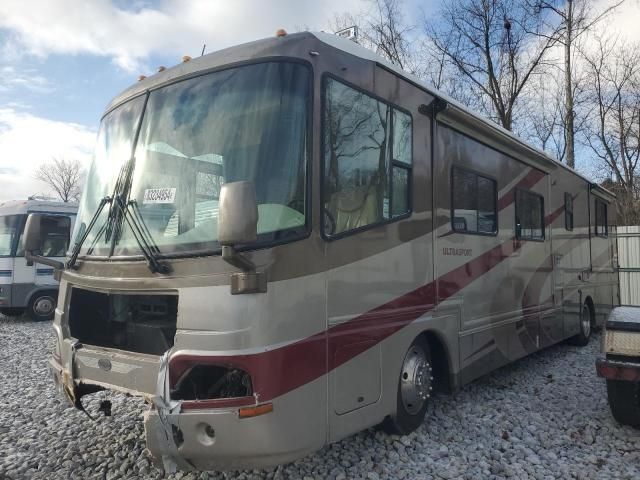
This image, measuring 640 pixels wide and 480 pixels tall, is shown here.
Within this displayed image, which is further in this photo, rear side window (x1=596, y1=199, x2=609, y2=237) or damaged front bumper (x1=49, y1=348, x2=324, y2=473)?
rear side window (x1=596, y1=199, x2=609, y2=237)

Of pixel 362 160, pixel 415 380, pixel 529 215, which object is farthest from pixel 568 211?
pixel 362 160

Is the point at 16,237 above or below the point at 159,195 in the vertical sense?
above

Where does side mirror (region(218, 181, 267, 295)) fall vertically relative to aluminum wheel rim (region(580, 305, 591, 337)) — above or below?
above

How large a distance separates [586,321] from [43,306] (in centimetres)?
1156

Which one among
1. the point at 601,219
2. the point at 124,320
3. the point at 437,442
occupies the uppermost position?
the point at 601,219

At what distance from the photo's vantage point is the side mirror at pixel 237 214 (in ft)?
8.86

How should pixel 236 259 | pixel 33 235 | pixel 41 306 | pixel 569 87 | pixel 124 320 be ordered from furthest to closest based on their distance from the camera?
pixel 569 87 < pixel 41 306 < pixel 33 235 < pixel 124 320 < pixel 236 259

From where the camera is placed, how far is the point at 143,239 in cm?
339

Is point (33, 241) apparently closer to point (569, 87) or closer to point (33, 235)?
point (33, 235)

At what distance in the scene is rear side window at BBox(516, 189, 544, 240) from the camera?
6.23 m

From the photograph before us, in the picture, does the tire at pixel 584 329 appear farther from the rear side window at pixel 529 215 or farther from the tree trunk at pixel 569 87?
the tree trunk at pixel 569 87

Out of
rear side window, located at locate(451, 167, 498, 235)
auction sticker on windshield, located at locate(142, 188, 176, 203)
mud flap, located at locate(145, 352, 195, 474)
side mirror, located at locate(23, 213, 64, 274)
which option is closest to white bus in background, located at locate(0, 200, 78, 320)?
side mirror, located at locate(23, 213, 64, 274)

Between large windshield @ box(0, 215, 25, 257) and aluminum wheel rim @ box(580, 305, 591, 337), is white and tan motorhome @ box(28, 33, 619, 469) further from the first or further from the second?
large windshield @ box(0, 215, 25, 257)

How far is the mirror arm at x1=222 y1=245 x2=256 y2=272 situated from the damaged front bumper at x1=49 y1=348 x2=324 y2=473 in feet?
2.42
